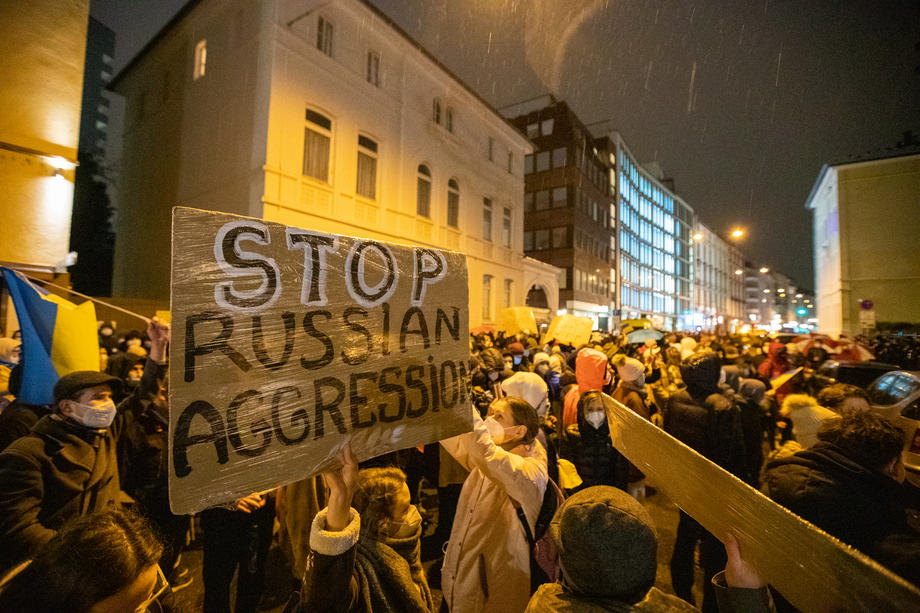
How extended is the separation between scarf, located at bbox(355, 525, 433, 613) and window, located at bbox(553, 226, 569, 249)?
33.7 m

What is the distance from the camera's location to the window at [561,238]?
3394 centimetres

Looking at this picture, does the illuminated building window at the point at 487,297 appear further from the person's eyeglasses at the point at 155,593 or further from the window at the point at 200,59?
the person's eyeglasses at the point at 155,593

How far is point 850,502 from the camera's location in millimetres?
1848

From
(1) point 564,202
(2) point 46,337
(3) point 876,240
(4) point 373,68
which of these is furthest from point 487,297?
(3) point 876,240

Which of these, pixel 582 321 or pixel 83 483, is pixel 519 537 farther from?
pixel 582 321

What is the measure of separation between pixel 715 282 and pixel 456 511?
8472 cm

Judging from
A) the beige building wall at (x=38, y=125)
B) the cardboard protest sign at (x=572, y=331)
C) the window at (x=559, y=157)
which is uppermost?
the window at (x=559, y=157)

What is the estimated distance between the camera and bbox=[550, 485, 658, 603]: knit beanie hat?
49.4 inches

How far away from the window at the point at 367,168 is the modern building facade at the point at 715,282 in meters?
55.3

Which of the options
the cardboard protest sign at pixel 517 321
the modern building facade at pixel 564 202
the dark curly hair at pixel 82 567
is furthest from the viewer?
the modern building facade at pixel 564 202

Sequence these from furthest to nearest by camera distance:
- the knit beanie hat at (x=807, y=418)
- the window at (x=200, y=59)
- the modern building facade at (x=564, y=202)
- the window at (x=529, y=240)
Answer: the window at (x=529, y=240) → the modern building facade at (x=564, y=202) → the window at (x=200, y=59) → the knit beanie hat at (x=807, y=418)

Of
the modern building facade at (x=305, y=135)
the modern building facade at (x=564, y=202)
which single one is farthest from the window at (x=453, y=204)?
the modern building facade at (x=564, y=202)

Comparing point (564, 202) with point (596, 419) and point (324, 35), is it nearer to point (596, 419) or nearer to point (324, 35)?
point (324, 35)

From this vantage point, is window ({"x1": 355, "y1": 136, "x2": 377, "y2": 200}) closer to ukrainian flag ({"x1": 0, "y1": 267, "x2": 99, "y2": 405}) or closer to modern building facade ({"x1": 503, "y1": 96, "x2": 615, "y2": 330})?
ukrainian flag ({"x1": 0, "y1": 267, "x2": 99, "y2": 405})
